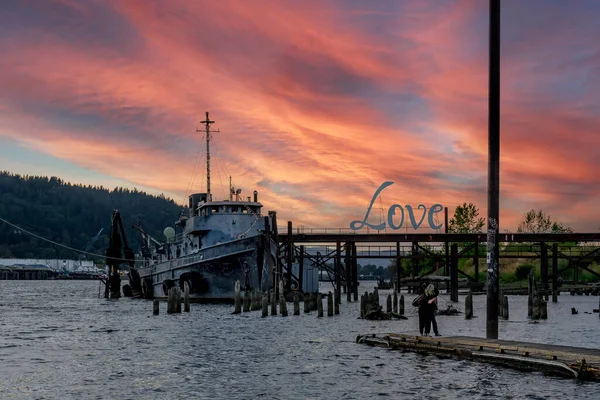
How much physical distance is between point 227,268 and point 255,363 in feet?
128

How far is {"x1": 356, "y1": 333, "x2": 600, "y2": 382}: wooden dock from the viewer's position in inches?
832

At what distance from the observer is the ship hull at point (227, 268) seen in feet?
217

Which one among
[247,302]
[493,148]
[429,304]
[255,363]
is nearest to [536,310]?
[247,302]

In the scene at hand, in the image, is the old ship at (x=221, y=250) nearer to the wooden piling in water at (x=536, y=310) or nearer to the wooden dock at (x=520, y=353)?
the wooden piling in water at (x=536, y=310)

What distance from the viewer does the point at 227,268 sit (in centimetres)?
6744

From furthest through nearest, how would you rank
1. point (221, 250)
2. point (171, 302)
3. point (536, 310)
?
point (221, 250) < point (171, 302) < point (536, 310)

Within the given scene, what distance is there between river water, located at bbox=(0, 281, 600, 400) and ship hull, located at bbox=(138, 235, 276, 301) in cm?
1725

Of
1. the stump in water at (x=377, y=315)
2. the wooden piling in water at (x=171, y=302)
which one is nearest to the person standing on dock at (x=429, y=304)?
the stump in water at (x=377, y=315)

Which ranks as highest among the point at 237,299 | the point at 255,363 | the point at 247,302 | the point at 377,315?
the point at 237,299

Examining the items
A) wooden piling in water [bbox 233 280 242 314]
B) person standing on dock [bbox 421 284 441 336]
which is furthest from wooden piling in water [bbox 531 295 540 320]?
person standing on dock [bbox 421 284 441 336]

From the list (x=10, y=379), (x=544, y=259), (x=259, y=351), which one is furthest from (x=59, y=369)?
(x=544, y=259)

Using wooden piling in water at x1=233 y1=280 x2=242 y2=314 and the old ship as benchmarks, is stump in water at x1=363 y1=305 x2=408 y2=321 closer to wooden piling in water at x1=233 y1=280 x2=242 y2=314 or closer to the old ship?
wooden piling in water at x1=233 y1=280 x2=242 y2=314

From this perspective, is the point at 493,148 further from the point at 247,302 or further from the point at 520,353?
the point at 247,302

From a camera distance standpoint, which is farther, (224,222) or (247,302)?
(224,222)
